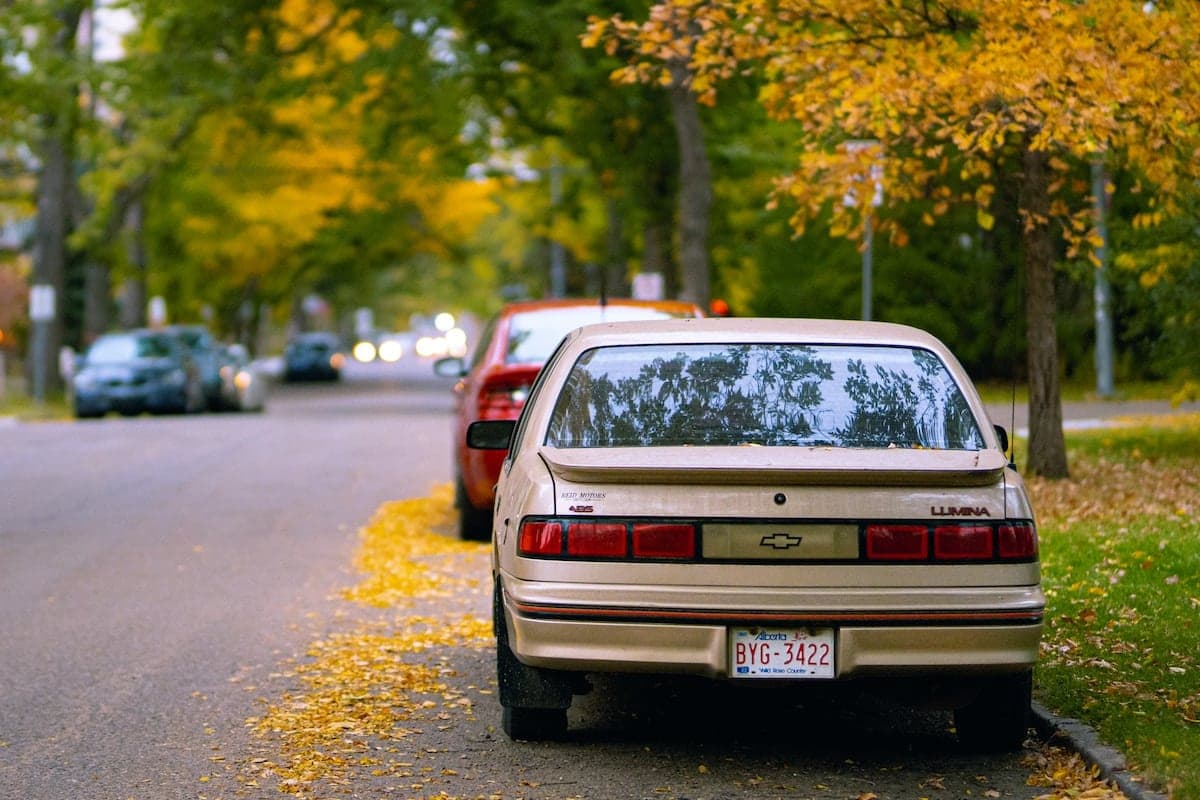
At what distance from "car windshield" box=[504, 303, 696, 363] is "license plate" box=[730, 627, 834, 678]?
6.46m

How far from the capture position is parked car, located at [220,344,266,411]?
35.8 meters

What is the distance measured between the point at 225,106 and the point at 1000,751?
1233 inches

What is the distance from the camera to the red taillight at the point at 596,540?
608 cm

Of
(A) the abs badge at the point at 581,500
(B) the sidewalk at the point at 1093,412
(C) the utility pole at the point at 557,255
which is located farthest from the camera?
(C) the utility pole at the point at 557,255

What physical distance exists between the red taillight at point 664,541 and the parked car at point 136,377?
27.8m

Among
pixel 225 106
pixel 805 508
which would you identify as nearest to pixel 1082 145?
pixel 805 508

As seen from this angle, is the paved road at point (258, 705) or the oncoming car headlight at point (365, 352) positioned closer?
the paved road at point (258, 705)

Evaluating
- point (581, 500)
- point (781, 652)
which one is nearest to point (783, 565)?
point (781, 652)

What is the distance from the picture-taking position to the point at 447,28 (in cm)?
2839

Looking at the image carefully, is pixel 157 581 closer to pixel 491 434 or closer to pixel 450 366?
pixel 491 434

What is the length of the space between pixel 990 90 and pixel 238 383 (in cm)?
2639

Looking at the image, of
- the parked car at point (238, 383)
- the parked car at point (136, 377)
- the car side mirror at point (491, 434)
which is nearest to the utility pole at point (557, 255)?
the parked car at point (238, 383)

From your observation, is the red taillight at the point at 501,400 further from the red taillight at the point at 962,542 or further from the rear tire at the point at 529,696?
the red taillight at the point at 962,542

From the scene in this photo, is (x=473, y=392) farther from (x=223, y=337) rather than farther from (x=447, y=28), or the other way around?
(x=223, y=337)
